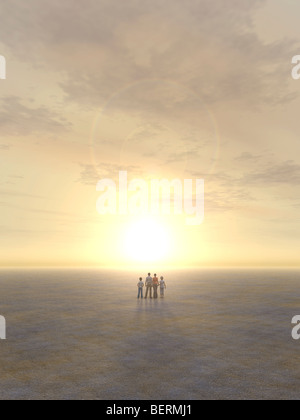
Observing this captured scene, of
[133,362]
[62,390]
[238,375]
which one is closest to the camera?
[62,390]

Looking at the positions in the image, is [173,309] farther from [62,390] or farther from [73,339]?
[62,390]

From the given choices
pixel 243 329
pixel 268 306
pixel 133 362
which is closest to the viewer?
pixel 133 362

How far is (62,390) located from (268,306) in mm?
19304

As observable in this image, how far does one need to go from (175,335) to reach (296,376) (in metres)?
5.71

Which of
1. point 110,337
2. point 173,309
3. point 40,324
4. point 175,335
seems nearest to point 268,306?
point 173,309

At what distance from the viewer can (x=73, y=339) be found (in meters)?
13.6

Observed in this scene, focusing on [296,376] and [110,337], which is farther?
[110,337]

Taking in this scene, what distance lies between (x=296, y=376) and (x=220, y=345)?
3.57m

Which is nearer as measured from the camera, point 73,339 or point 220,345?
point 220,345
